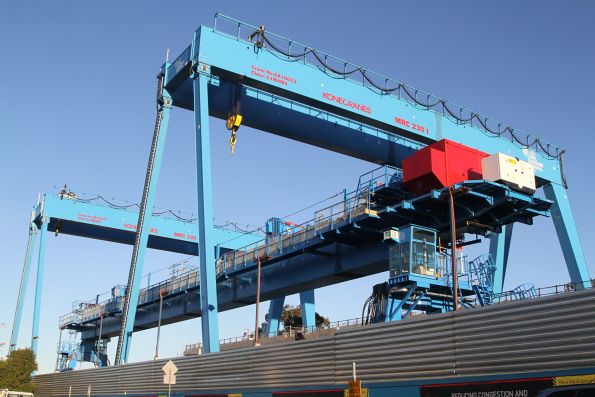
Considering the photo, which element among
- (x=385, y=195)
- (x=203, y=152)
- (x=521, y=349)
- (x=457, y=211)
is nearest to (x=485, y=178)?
(x=457, y=211)

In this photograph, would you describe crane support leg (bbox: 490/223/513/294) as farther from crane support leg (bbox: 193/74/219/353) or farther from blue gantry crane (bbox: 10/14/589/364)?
crane support leg (bbox: 193/74/219/353)

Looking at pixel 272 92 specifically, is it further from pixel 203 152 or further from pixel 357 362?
pixel 357 362

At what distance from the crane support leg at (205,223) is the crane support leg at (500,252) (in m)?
15.8

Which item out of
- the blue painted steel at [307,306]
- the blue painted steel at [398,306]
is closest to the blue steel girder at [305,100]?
the blue painted steel at [398,306]

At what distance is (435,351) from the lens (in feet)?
48.5

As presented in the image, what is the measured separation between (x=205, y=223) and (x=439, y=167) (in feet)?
33.9

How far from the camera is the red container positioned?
26.1m

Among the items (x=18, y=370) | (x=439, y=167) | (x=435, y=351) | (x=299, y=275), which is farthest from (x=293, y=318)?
(x=435, y=351)

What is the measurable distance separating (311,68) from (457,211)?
366 inches

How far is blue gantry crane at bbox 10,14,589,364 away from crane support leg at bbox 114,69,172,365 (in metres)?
0.07

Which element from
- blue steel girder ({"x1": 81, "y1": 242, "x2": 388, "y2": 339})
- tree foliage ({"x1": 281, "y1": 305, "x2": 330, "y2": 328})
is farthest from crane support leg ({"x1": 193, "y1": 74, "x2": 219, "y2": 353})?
tree foliage ({"x1": 281, "y1": 305, "x2": 330, "y2": 328})

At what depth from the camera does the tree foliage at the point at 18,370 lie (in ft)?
140

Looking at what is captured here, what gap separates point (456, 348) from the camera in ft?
46.9

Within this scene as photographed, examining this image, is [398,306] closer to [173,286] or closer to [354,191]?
[354,191]
